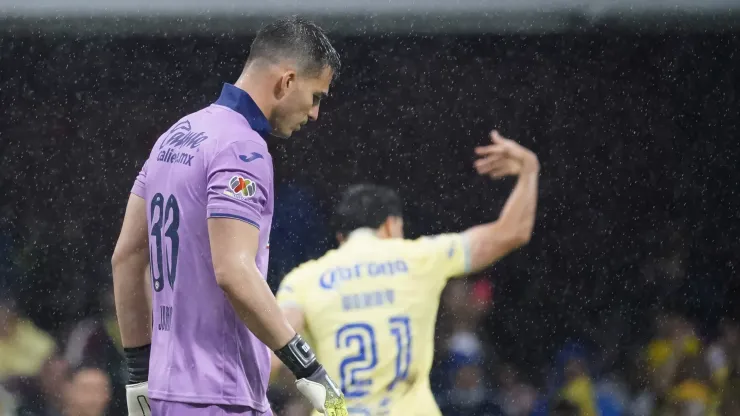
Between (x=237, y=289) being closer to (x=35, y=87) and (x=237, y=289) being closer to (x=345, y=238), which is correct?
(x=345, y=238)

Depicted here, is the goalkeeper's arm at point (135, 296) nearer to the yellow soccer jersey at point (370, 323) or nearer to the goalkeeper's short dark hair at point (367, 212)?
the yellow soccer jersey at point (370, 323)

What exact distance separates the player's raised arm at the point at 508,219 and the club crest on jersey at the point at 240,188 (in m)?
1.90

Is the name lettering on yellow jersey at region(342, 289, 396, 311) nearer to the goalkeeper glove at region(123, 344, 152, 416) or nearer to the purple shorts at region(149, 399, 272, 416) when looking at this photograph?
the goalkeeper glove at region(123, 344, 152, 416)

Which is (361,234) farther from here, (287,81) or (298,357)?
(298,357)

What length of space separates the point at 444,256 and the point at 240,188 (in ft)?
6.08

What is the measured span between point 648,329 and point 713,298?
49 centimetres

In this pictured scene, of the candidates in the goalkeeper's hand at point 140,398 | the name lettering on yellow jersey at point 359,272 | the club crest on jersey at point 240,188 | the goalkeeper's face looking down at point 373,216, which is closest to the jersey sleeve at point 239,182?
the club crest on jersey at point 240,188

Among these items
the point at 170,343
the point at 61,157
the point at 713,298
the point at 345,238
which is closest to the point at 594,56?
the point at 713,298

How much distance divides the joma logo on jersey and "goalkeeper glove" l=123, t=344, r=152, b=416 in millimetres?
377

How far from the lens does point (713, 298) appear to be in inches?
277

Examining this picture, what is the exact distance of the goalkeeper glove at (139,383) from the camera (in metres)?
2.05

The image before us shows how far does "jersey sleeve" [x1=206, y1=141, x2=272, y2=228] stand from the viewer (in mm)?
1758

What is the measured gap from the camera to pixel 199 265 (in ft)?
6.00

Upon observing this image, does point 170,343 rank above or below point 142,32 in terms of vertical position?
below
